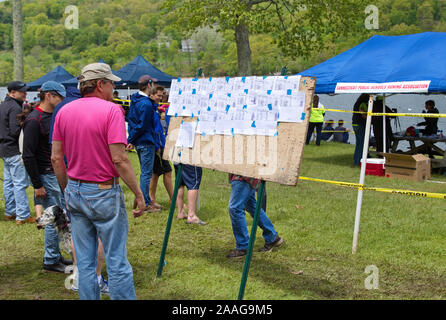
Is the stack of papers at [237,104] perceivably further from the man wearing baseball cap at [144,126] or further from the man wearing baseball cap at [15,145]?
Answer: the man wearing baseball cap at [15,145]

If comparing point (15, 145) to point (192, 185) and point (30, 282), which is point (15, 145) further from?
Result: point (30, 282)

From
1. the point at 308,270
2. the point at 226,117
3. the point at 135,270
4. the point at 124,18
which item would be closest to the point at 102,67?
the point at 226,117

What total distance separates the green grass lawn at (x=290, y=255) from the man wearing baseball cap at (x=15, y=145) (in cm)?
29

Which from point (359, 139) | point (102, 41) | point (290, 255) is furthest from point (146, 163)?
point (102, 41)

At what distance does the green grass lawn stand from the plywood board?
1204mm

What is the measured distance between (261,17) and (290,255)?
1436cm

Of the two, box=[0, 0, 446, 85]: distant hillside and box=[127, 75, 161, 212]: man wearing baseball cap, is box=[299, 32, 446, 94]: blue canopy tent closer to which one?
box=[127, 75, 161, 212]: man wearing baseball cap

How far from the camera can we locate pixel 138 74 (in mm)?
23406

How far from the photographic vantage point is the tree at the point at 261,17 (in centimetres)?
1847

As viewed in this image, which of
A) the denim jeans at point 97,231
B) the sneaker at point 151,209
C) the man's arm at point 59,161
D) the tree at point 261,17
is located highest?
the tree at point 261,17

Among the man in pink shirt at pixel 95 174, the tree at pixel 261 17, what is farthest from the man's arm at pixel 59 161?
the tree at pixel 261 17

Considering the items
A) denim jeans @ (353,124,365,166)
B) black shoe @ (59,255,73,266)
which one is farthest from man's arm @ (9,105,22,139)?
denim jeans @ (353,124,365,166)

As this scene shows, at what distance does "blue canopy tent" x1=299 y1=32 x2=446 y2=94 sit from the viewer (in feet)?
38.2
